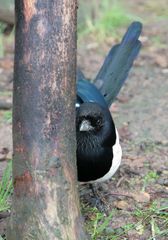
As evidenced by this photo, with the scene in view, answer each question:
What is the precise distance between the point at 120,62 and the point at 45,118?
154cm

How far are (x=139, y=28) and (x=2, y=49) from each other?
1748mm

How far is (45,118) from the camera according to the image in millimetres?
2369

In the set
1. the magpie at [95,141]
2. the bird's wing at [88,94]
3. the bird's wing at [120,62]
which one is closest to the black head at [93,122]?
the magpie at [95,141]

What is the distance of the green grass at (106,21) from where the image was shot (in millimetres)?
5688

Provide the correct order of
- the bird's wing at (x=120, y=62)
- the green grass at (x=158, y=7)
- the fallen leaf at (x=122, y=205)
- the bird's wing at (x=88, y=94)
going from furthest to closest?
the green grass at (x=158, y=7) < the bird's wing at (x=120, y=62) < the bird's wing at (x=88, y=94) < the fallen leaf at (x=122, y=205)

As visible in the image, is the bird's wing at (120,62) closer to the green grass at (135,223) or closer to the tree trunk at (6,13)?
the tree trunk at (6,13)

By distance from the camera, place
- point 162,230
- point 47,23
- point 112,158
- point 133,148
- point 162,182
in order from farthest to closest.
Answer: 1. point 133,148
2. point 162,182
3. point 112,158
4. point 162,230
5. point 47,23

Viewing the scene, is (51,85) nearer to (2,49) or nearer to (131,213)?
(131,213)

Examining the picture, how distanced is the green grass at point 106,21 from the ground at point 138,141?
0.33 feet

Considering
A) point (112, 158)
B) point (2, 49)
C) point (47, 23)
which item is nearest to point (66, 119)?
point (47, 23)

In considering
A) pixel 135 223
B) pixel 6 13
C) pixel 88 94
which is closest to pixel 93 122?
pixel 88 94

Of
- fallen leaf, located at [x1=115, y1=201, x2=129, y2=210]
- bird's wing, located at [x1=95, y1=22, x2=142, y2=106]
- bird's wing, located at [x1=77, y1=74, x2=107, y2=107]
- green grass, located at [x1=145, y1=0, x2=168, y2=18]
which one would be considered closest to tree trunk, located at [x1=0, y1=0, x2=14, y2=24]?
bird's wing, located at [x1=77, y1=74, x2=107, y2=107]

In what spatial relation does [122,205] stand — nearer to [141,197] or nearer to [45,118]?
[141,197]

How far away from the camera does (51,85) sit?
7.78ft
